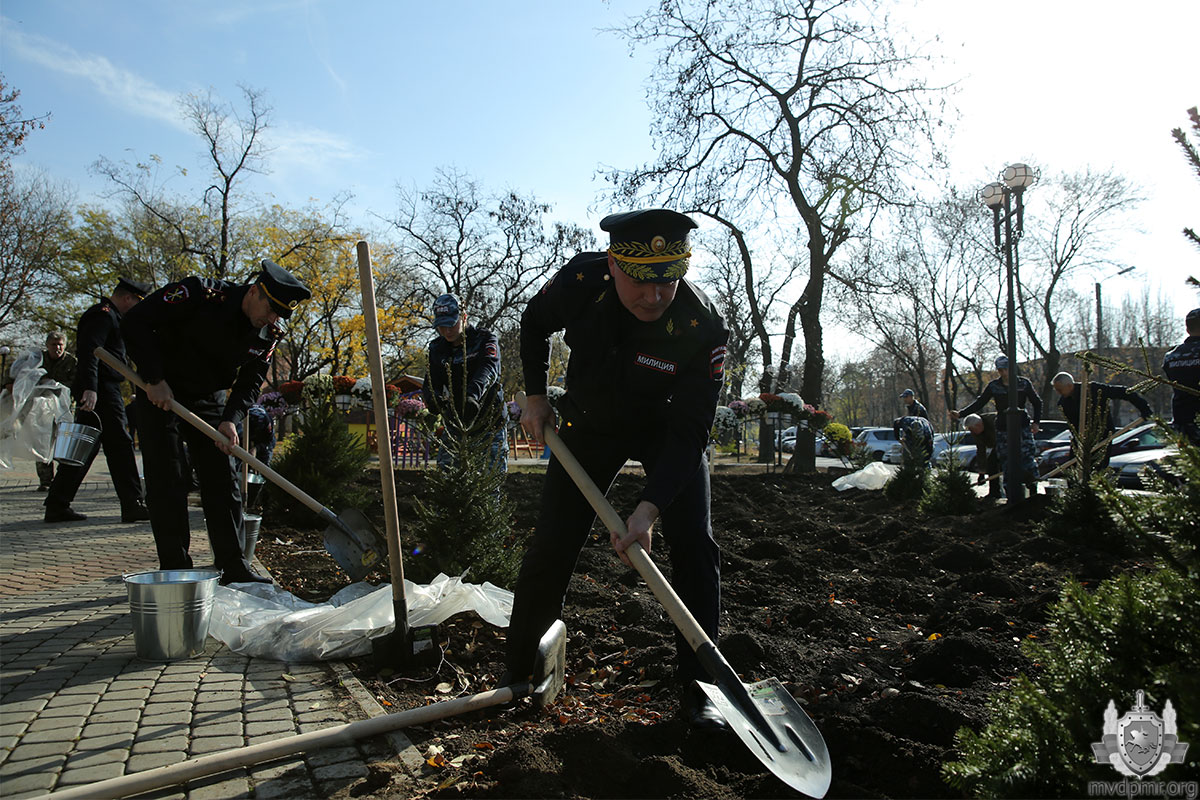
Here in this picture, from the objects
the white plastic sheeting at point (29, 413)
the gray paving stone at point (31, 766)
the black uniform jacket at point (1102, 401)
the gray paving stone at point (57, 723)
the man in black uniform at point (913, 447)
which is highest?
the white plastic sheeting at point (29, 413)

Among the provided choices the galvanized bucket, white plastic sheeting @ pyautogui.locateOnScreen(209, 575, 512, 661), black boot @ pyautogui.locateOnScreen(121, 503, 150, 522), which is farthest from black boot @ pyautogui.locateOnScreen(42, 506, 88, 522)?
white plastic sheeting @ pyautogui.locateOnScreen(209, 575, 512, 661)

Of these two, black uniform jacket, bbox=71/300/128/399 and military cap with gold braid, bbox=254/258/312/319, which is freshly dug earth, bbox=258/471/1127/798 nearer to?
military cap with gold braid, bbox=254/258/312/319

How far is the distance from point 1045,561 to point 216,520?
20.1 ft

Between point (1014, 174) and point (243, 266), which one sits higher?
point (243, 266)

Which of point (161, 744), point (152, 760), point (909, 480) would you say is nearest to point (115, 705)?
point (161, 744)

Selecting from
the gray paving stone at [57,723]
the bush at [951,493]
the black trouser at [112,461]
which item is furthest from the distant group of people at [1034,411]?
the black trouser at [112,461]

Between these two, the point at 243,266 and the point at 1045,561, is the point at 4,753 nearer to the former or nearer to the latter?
the point at 1045,561

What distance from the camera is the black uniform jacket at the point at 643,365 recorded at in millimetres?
2859

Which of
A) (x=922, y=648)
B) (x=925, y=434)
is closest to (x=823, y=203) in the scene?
(x=925, y=434)

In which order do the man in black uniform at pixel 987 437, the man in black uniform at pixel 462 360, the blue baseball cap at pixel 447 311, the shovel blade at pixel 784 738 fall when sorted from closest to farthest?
the shovel blade at pixel 784 738 → the man in black uniform at pixel 462 360 → the blue baseball cap at pixel 447 311 → the man in black uniform at pixel 987 437

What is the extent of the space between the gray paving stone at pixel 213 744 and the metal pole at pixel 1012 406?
883 centimetres

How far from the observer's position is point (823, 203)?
2036 centimetres

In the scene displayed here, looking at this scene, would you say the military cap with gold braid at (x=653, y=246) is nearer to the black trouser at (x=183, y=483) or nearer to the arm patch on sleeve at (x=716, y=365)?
the arm patch on sleeve at (x=716, y=365)

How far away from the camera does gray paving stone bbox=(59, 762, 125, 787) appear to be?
230 centimetres
